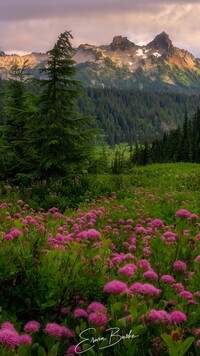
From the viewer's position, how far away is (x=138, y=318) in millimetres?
2574

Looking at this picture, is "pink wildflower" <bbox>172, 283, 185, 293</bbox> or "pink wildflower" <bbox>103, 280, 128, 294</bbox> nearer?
"pink wildflower" <bbox>103, 280, 128, 294</bbox>

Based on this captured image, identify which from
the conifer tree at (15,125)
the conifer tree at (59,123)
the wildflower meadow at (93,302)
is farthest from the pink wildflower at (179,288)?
the conifer tree at (15,125)

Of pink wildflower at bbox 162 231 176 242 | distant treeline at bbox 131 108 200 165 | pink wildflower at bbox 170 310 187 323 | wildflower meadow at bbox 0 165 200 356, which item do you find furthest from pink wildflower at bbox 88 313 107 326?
distant treeline at bbox 131 108 200 165

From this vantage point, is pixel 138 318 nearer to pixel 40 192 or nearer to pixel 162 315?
pixel 162 315

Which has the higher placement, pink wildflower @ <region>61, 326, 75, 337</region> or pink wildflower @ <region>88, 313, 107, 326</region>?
pink wildflower @ <region>88, 313, 107, 326</region>

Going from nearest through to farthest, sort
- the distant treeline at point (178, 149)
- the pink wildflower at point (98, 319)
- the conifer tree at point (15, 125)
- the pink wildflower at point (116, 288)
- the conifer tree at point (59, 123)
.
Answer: the pink wildflower at point (98, 319), the pink wildflower at point (116, 288), the conifer tree at point (59, 123), the conifer tree at point (15, 125), the distant treeline at point (178, 149)

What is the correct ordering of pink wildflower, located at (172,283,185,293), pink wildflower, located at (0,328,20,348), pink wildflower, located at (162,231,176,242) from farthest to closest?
pink wildflower, located at (162,231,176,242) → pink wildflower, located at (172,283,185,293) → pink wildflower, located at (0,328,20,348)

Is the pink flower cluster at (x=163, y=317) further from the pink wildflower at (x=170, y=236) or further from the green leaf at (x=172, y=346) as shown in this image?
the pink wildflower at (x=170, y=236)

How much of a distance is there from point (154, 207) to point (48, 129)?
925 cm

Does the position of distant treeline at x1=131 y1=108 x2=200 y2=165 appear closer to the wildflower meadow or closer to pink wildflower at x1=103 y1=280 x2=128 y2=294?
the wildflower meadow

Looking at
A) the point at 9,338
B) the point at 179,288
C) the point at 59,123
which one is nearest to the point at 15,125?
the point at 59,123

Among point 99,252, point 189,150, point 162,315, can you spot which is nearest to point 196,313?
point 162,315

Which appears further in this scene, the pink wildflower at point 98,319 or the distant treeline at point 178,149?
the distant treeline at point 178,149

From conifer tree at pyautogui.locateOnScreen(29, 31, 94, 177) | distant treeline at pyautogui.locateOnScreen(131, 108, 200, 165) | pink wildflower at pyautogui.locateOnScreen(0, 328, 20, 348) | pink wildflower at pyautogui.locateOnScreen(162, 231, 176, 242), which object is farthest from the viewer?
distant treeline at pyautogui.locateOnScreen(131, 108, 200, 165)
